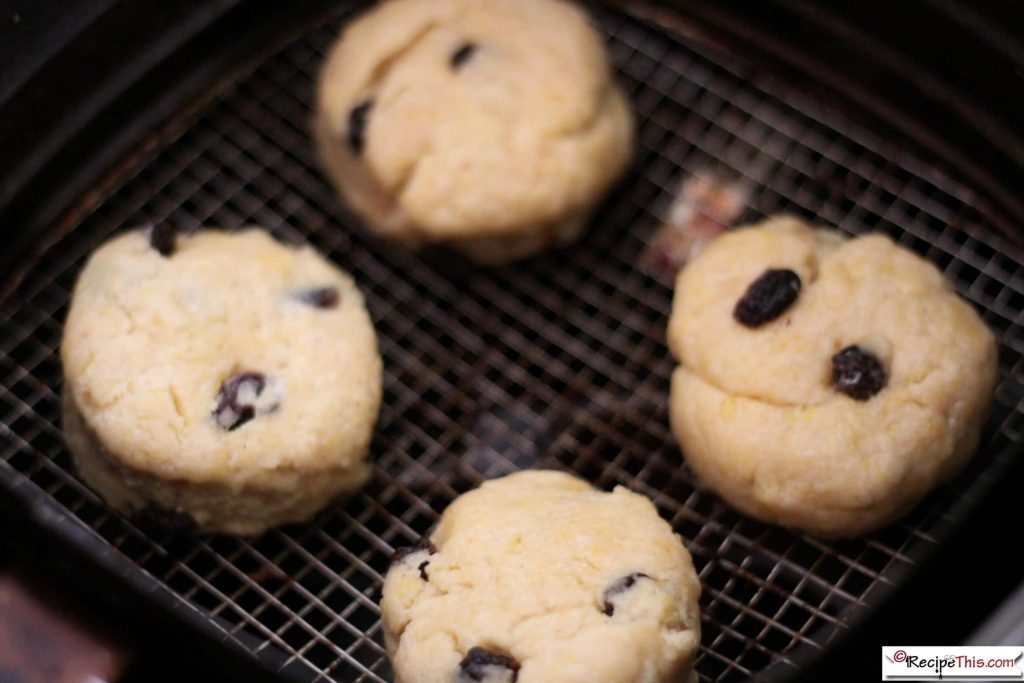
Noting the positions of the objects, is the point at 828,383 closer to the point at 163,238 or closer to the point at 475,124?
the point at 475,124

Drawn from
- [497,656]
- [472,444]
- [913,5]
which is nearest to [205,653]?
[497,656]

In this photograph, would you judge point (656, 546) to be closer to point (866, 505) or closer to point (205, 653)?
point (866, 505)

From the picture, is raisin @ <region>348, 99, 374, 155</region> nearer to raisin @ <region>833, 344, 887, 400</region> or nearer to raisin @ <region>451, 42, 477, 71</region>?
raisin @ <region>451, 42, 477, 71</region>

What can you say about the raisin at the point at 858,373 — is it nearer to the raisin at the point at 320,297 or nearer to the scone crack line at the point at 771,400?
the scone crack line at the point at 771,400

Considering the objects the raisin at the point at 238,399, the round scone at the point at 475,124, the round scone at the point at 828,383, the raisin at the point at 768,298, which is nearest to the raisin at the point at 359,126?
the round scone at the point at 475,124

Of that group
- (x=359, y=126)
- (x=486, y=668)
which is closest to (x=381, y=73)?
(x=359, y=126)
